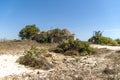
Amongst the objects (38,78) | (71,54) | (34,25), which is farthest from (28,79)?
(34,25)

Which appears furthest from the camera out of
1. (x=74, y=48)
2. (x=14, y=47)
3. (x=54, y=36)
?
(x=54, y=36)

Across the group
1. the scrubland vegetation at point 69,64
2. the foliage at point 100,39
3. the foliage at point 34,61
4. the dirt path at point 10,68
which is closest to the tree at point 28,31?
the foliage at point 100,39

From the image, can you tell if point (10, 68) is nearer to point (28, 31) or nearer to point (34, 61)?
point (34, 61)

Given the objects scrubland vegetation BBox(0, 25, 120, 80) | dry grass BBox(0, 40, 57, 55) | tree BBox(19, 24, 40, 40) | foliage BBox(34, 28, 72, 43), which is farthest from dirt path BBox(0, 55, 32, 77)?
tree BBox(19, 24, 40, 40)

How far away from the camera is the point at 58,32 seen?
24.7 meters

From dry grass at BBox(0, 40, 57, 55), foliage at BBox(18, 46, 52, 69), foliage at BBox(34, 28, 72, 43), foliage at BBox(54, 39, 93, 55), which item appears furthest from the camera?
foliage at BBox(34, 28, 72, 43)

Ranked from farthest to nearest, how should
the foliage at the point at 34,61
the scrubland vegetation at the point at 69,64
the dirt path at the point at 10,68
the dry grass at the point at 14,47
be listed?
the dry grass at the point at 14,47, the foliage at the point at 34,61, the dirt path at the point at 10,68, the scrubland vegetation at the point at 69,64

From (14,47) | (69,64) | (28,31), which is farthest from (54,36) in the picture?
(69,64)

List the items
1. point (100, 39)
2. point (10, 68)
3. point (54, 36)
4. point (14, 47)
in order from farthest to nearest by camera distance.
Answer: point (100, 39) → point (54, 36) → point (14, 47) → point (10, 68)

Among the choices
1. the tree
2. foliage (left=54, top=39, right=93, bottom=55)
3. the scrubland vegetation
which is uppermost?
the tree

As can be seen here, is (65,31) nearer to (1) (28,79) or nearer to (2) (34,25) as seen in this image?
(2) (34,25)

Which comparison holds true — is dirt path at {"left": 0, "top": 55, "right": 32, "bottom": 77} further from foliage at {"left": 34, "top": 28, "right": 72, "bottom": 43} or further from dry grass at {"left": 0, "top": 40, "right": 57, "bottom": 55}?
foliage at {"left": 34, "top": 28, "right": 72, "bottom": 43}

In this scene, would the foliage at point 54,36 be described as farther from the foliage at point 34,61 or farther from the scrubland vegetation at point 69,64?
the foliage at point 34,61

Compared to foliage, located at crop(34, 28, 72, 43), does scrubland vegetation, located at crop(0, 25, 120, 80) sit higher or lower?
lower
